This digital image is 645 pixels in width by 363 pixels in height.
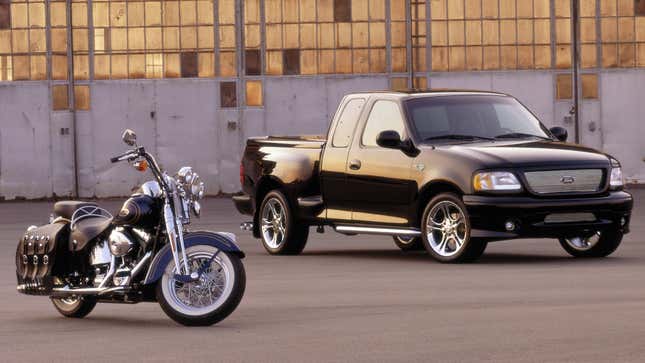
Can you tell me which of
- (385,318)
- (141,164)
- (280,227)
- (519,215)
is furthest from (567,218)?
(141,164)

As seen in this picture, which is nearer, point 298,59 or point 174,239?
point 174,239

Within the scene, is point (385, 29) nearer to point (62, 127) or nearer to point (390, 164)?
point (62, 127)

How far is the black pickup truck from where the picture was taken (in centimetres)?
1672

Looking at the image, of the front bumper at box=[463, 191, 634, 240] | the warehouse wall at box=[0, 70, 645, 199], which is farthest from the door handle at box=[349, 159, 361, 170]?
the warehouse wall at box=[0, 70, 645, 199]

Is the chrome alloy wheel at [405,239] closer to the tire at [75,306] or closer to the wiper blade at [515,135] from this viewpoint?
the wiper blade at [515,135]

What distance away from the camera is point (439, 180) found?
1711 centimetres

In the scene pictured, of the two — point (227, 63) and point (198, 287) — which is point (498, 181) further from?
point (227, 63)

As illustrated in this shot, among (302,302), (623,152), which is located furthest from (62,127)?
(302,302)

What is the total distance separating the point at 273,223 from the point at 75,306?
7248 millimetres

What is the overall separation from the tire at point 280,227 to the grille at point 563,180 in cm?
334

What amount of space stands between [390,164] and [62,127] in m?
23.5

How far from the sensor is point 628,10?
40.6m

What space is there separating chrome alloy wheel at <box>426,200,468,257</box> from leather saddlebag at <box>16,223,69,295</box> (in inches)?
214

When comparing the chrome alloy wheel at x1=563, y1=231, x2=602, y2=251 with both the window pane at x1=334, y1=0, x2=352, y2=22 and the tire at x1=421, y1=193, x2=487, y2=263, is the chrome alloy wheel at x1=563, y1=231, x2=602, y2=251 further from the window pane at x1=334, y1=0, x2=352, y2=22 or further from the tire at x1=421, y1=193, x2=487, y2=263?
the window pane at x1=334, y1=0, x2=352, y2=22
